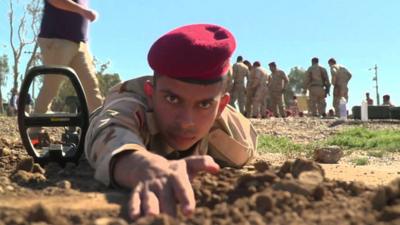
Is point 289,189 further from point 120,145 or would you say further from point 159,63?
point 159,63

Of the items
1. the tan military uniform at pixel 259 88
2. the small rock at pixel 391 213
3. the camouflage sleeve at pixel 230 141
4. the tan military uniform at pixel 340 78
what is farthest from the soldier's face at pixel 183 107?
the tan military uniform at pixel 340 78

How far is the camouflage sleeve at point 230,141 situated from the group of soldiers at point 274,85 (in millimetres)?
13690

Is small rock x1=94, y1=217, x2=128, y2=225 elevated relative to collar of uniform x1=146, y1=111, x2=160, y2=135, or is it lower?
lower

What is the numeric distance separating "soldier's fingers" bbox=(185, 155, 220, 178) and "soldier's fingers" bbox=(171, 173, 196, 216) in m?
0.16

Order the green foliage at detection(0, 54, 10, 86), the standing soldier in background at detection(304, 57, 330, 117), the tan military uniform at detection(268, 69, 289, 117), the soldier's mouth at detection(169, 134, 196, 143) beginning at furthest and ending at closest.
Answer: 1. the green foliage at detection(0, 54, 10, 86)
2. the tan military uniform at detection(268, 69, 289, 117)
3. the standing soldier in background at detection(304, 57, 330, 117)
4. the soldier's mouth at detection(169, 134, 196, 143)

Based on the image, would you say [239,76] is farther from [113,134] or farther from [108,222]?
[108,222]

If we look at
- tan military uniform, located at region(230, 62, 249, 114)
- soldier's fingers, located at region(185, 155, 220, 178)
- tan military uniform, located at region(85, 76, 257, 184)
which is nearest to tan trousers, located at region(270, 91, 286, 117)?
tan military uniform, located at region(230, 62, 249, 114)

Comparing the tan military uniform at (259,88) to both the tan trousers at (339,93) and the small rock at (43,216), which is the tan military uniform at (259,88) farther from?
the small rock at (43,216)

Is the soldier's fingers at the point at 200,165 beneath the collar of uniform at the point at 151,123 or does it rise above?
beneath

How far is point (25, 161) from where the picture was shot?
2.91 metres

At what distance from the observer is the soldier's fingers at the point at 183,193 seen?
69.2 inches

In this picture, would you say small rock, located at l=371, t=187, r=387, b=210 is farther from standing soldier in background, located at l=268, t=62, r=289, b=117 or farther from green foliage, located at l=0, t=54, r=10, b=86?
green foliage, located at l=0, t=54, r=10, b=86

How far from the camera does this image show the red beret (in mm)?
2643

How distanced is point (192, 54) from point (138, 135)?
1.50ft
